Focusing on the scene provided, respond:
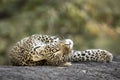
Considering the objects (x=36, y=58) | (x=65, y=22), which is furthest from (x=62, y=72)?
(x=65, y=22)

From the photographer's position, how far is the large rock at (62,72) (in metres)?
4.62

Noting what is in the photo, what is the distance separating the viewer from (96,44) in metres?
11.2

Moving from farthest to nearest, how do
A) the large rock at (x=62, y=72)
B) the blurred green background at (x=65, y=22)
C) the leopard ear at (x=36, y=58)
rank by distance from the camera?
the blurred green background at (x=65, y=22) → the leopard ear at (x=36, y=58) → the large rock at (x=62, y=72)

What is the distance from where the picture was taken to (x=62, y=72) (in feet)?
A: 16.2

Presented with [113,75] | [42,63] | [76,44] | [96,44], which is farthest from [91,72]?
[96,44]

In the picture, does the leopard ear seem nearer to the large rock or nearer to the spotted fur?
the spotted fur

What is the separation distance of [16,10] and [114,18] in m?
1.96

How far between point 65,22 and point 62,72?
19.2 feet

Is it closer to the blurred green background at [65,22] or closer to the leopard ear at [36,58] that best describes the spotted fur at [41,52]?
the leopard ear at [36,58]

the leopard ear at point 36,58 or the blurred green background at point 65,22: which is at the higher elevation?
the blurred green background at point 65,22

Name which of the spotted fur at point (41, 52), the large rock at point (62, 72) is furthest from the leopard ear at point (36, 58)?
the large rock at point (62, 72)

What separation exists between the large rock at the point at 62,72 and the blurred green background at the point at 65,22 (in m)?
4.64

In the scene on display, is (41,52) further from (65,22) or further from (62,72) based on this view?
(65,22)

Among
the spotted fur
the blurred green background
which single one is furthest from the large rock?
the blurred green background
